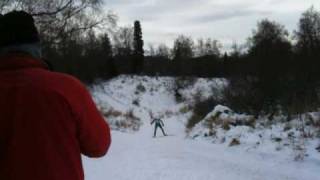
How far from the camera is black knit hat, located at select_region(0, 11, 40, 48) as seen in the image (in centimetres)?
356

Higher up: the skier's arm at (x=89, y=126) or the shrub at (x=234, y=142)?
the skier's arm at (x=89, y=126)

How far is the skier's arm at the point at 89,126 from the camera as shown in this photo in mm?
3527

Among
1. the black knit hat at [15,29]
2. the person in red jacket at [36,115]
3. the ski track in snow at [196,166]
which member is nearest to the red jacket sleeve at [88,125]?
the person in red jacket at [36,115]

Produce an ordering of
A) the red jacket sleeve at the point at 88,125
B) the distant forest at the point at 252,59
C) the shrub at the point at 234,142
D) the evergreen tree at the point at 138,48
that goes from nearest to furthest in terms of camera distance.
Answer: the red jacket sleeve at the point at 88,125
the shrub at the point at 234,142
the distant forest at the point at 252,59
the evergreen tree at the point at 138,48

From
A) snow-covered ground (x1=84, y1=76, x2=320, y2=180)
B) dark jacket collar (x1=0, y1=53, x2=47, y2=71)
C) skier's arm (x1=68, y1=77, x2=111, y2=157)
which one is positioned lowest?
snow-covered ground (x1=84, y1=76, x2=320, y2=180)

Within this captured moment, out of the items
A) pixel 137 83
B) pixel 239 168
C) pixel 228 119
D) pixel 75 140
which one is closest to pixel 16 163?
pixel 75 140

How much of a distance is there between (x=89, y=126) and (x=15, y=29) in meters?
0.70

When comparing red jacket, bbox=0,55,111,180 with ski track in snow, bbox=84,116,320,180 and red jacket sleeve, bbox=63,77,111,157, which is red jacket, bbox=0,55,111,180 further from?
ski track in snow, bbox=84,116,320,180

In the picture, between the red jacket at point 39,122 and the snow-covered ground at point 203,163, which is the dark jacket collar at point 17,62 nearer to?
the red jacket at point 39,122

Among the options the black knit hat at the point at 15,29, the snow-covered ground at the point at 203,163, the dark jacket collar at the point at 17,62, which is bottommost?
the snow-covered ground at the point at 203,163

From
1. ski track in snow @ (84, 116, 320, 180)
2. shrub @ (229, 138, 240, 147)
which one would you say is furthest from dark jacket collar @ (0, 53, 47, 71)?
shrub @ (229, 138, 240, 147)

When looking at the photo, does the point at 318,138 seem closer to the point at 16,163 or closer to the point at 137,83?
the point at 16,163

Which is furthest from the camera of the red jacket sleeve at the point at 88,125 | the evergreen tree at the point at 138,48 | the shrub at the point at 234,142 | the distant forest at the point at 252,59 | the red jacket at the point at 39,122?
the evergreen tree at the point at 138,48

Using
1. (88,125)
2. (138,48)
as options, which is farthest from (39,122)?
(138,48)
